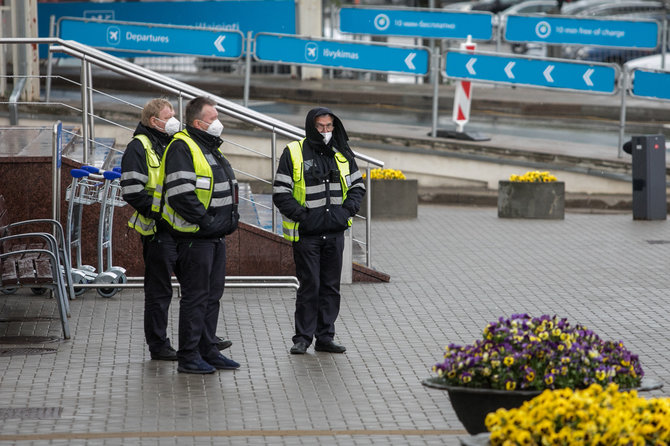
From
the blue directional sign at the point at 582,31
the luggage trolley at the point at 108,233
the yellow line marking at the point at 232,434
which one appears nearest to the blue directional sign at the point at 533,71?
the blue directional sign at the point at 582,31

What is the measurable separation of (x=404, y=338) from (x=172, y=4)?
1767cm

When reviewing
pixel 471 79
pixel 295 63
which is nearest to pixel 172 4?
pixel 295 63

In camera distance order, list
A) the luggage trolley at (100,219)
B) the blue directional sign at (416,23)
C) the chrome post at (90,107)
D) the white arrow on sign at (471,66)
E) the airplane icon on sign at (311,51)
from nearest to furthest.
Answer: the luggage trolley at (100,219), the chrome post at (90,107), the white arrow on sign at (471,66), the airplane icon on sign at (311,51), the blue directional sign at (416,23)

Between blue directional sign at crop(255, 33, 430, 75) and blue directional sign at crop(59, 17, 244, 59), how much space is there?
56 cm

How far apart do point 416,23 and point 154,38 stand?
16.3 feet

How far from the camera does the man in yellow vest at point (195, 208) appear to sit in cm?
804

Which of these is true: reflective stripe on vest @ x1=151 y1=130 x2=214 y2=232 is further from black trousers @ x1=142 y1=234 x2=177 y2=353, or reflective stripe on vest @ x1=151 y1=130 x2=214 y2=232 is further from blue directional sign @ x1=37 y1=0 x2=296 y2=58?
blue directional sign @ x1=37 y1=0 x2=296 y2=58

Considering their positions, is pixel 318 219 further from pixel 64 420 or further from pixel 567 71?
pixel 567 71

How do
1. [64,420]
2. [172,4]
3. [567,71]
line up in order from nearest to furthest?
[64,420] → [567,71] → [172,4]

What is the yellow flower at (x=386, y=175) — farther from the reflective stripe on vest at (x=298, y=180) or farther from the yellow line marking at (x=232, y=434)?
the yellow line marking at (x=232, y=434)

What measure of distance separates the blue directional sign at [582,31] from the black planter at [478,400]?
15.6 m

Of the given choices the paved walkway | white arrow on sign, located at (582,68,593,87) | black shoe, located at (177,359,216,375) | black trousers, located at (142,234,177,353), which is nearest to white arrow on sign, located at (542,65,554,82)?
white arrow on sign, located at (582,68,593,87)

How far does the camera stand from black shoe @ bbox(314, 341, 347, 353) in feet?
29.1

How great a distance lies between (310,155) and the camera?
28.8 ft
